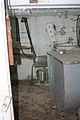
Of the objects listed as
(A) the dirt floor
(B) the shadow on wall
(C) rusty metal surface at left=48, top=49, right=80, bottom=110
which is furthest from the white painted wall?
(C) rusty metal surface at left=48, top=49, right=80, bottom=110

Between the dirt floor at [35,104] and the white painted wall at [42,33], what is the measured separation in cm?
60

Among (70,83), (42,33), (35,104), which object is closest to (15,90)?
(35,104)

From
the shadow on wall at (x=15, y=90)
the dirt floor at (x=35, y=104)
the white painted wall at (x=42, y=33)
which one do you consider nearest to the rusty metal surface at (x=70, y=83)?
the dirt floor at (x=35, y=104)

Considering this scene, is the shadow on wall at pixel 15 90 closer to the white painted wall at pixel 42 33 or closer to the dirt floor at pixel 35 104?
the dirt floor at pixel 35 104

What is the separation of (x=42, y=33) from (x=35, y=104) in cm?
201

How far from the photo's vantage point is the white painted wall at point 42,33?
4250mm

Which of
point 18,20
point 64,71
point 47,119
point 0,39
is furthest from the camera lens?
point 18,20

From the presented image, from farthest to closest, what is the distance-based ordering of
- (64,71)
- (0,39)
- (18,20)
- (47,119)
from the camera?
(18,20) → (47,119) → (64,71) → (0,39)

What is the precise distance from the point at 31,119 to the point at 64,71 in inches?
40.6

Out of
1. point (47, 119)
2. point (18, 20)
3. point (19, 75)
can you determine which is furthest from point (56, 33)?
point (47, 119)

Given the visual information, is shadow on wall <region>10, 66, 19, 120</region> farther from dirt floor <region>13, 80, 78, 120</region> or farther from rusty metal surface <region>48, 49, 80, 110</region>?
rusty metal surface <region>48, 49, 80, 110</region>

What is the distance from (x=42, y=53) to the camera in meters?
4.39

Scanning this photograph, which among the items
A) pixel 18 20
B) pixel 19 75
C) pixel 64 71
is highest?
pixel 18 20

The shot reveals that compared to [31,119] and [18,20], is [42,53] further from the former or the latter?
[31,119]
